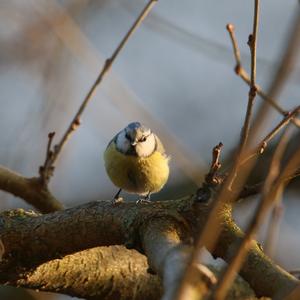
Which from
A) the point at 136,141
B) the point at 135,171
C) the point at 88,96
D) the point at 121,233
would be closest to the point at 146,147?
the point at 136,141

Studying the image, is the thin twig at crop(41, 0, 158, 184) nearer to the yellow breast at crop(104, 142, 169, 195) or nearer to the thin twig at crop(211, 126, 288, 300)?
the yellow breast at crop(104, 142, 169, 195)

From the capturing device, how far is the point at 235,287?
1.97 m

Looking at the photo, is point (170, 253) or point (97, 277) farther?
point (97, 277)

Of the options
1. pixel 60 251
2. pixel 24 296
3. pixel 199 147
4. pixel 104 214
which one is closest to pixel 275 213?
pixel 104 214

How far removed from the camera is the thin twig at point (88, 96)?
182 cm

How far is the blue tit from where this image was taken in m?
2.84

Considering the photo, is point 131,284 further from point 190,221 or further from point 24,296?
point 24,296

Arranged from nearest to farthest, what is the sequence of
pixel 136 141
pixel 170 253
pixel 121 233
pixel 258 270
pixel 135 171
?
pixel 170 253
pixel 258 270
pixel 121 233
pixel 135 171
pixel 136 141

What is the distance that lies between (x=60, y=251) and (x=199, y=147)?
10.3 feet

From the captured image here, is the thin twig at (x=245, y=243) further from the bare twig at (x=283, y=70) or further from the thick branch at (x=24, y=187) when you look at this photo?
the thick branch at (x=24, y=187)

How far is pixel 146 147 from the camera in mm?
3000

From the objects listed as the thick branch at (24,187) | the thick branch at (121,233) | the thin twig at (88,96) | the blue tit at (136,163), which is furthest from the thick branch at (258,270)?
the blue tit at (136,163)

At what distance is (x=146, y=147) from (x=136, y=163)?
151 mm

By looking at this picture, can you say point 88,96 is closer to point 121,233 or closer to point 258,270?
point 121,233
